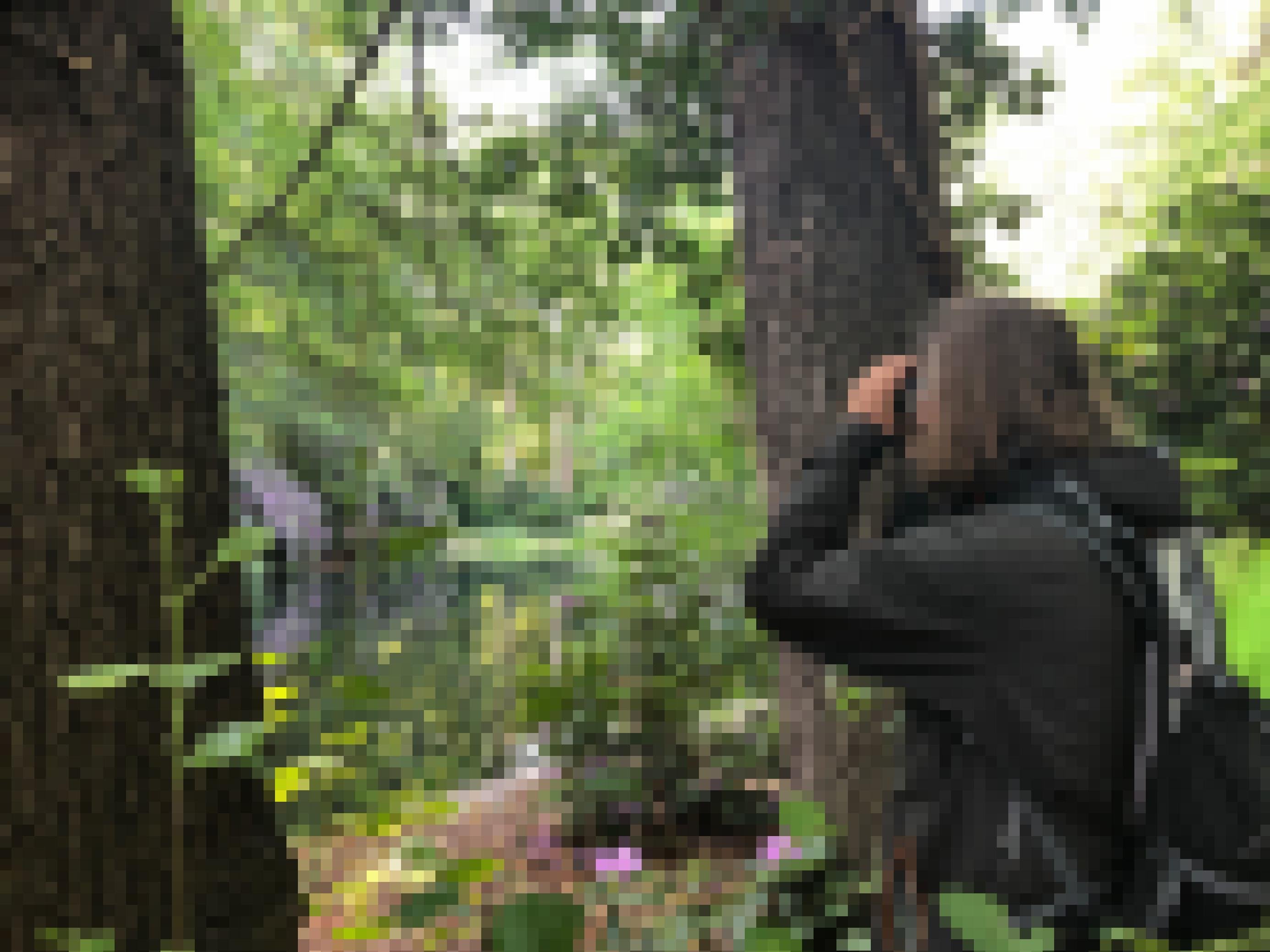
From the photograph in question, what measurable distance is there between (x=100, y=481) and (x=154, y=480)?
0.34m

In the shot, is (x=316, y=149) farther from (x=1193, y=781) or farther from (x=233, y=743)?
(x=1193, y=781)

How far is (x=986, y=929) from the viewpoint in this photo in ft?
4.06

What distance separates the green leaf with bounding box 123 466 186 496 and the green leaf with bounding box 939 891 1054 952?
117cm

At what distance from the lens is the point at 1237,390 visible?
4852 mm

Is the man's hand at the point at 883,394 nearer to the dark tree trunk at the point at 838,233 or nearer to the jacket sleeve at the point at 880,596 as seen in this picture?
the jacket sleeve at the point at 880,596

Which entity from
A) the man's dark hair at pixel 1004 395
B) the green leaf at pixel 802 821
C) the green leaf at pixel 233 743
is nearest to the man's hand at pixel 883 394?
the man's dark hair at pixel 1004 395

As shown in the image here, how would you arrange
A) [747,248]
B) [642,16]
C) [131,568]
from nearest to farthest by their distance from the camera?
[131,568], [747,248], [642,16]

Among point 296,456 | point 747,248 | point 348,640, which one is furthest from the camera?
point 296,456

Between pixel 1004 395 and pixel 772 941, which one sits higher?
pixel 1004 395

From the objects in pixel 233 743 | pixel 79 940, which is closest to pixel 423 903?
pixel 79 940

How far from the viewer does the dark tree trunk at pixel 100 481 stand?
135 cm

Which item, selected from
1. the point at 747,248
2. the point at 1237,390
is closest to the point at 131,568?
the point at 747,248

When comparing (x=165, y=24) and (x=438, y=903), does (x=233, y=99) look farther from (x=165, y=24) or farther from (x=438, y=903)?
(x=438, y=903)

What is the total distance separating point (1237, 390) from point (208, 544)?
515cm
